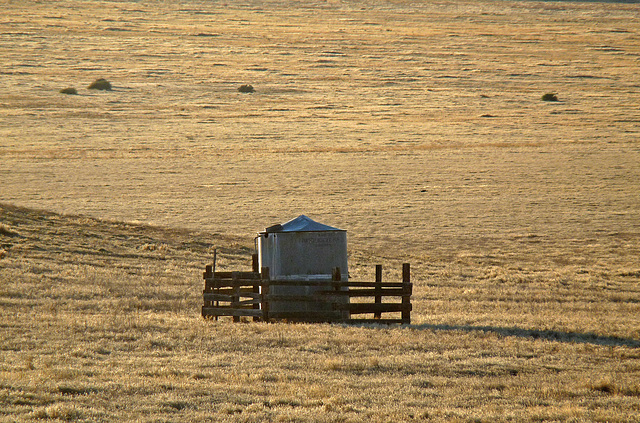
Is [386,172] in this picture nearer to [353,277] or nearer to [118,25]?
[353,277]

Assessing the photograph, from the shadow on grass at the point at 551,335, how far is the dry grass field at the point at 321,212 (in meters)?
0.11

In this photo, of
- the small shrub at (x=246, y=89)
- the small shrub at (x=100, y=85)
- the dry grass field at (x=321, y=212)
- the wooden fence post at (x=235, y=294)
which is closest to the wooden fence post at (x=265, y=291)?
the wooden fence post at (x=235, y=294)

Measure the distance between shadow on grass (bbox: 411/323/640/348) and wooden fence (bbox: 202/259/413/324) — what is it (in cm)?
83

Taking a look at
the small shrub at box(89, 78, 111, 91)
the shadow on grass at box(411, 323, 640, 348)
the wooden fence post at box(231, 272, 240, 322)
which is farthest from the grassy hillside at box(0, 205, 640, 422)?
the small shrub at box(89, 78, 111, 91)

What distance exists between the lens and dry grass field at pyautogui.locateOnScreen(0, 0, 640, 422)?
10.5 meters

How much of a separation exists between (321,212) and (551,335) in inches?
967

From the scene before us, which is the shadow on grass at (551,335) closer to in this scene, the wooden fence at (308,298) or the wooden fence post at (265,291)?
the wooden fence at (308,298)

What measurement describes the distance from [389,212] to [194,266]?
51.3 feet

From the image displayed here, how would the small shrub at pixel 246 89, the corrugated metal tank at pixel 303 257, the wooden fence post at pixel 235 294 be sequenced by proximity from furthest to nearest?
the small shrub at pixel 246 89 < the corrugated metal tank at pixel 303 257 < the wooden fence post at pixel 235 294

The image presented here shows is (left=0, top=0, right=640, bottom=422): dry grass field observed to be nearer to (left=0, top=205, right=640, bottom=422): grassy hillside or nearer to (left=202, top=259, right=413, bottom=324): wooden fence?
(left=0, top=205, right=640, bottom=422): grassy hillside

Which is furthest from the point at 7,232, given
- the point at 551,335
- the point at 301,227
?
the point at 551,335

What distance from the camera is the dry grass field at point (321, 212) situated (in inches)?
414

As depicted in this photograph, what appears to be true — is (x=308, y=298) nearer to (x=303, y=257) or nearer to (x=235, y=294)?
(x=303, y=257)

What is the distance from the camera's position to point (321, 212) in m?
39.0
